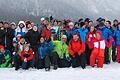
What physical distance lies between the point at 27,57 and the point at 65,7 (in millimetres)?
79569

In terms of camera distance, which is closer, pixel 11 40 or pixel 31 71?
pixel 31 71

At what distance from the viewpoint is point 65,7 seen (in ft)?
314

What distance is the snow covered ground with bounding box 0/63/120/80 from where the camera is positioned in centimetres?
1512

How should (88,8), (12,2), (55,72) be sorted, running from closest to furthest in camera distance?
(55,72), (88,8), (12,2)

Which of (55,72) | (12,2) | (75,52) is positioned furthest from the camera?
(12,2)

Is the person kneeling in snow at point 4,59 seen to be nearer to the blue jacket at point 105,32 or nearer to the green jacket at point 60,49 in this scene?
the green jacket at point 60,49

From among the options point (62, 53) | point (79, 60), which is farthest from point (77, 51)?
point (62, 53)

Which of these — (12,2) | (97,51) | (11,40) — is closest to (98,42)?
(97,51)

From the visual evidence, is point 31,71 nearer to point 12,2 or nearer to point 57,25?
point 57,25

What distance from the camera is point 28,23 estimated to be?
17.4 meters

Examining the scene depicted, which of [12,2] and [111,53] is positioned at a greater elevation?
[12,2]

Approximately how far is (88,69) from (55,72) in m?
1.28

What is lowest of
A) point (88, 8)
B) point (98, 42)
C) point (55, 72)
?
point (55, 72)

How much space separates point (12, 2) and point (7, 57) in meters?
86.1
